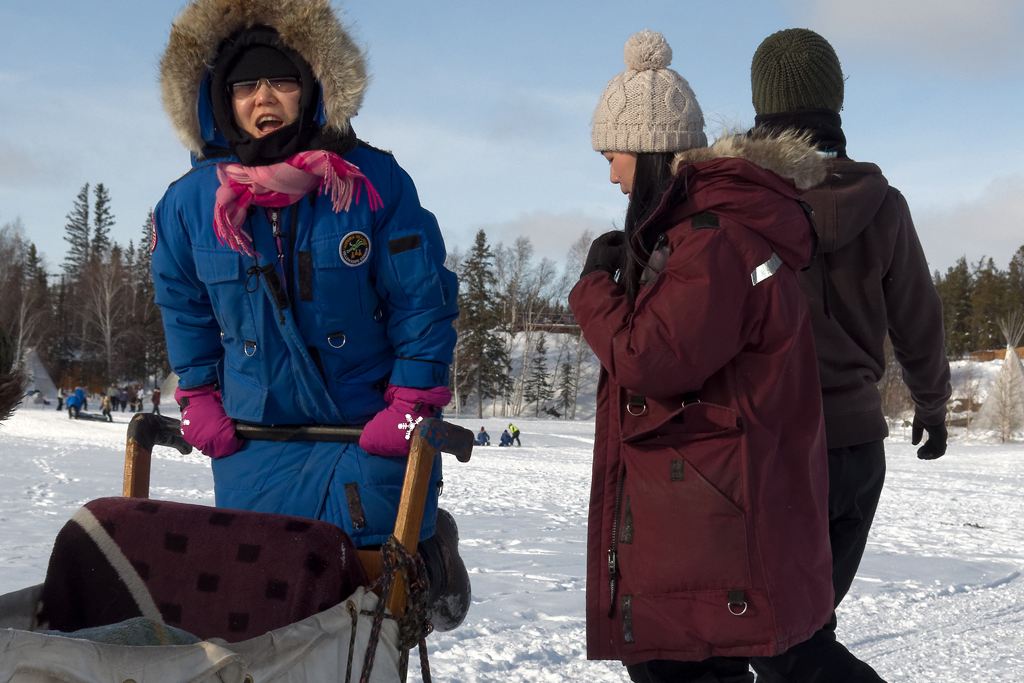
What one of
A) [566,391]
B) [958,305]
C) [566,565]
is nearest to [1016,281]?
[958,305]

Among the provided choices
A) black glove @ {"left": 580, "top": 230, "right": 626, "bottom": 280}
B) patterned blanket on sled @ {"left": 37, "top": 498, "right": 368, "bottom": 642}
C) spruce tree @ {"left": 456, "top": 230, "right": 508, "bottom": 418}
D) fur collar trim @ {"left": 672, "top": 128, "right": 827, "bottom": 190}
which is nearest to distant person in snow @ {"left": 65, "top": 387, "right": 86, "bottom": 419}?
spruce tree @ {"left": 456, "top": 230, "right": 508, "bottom": 418}

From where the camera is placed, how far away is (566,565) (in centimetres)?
531

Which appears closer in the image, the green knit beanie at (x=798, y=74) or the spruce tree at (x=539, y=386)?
the green knit beanie at (x=798, y=74)

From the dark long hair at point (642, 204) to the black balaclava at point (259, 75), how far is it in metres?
0.82

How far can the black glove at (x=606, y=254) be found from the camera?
6.62 ft

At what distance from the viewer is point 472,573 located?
493cm

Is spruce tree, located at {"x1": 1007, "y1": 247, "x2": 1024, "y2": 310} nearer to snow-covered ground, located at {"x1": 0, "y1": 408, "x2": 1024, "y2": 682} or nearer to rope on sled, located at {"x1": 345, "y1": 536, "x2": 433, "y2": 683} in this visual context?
snow-covered ground, located at {"x1": 0, "y1": 408, "x2": 1024, "y2": 682}

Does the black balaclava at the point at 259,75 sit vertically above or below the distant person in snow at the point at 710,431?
above

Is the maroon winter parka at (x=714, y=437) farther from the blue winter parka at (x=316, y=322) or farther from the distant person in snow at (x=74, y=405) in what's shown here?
the distant person in snow at (x=74, y=405)

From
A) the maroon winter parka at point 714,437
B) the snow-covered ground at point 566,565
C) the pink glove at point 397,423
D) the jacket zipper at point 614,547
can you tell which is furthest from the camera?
the snow-covered ground at point 566,565

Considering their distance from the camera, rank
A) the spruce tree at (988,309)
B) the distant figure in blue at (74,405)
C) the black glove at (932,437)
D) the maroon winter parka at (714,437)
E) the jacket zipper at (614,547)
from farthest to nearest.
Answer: the spruce tree at (988,309)
the distant figure in blue at (74,405)
the black glove at (932,437)
the jacket zipper at (614,547)
the maroon winter parka at (714,437)

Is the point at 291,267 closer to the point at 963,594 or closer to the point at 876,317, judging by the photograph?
the point at 876,317

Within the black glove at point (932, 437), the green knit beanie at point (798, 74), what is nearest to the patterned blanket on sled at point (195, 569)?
the green knit beanie at point (798, 74)

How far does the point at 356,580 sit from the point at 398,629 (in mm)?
133
